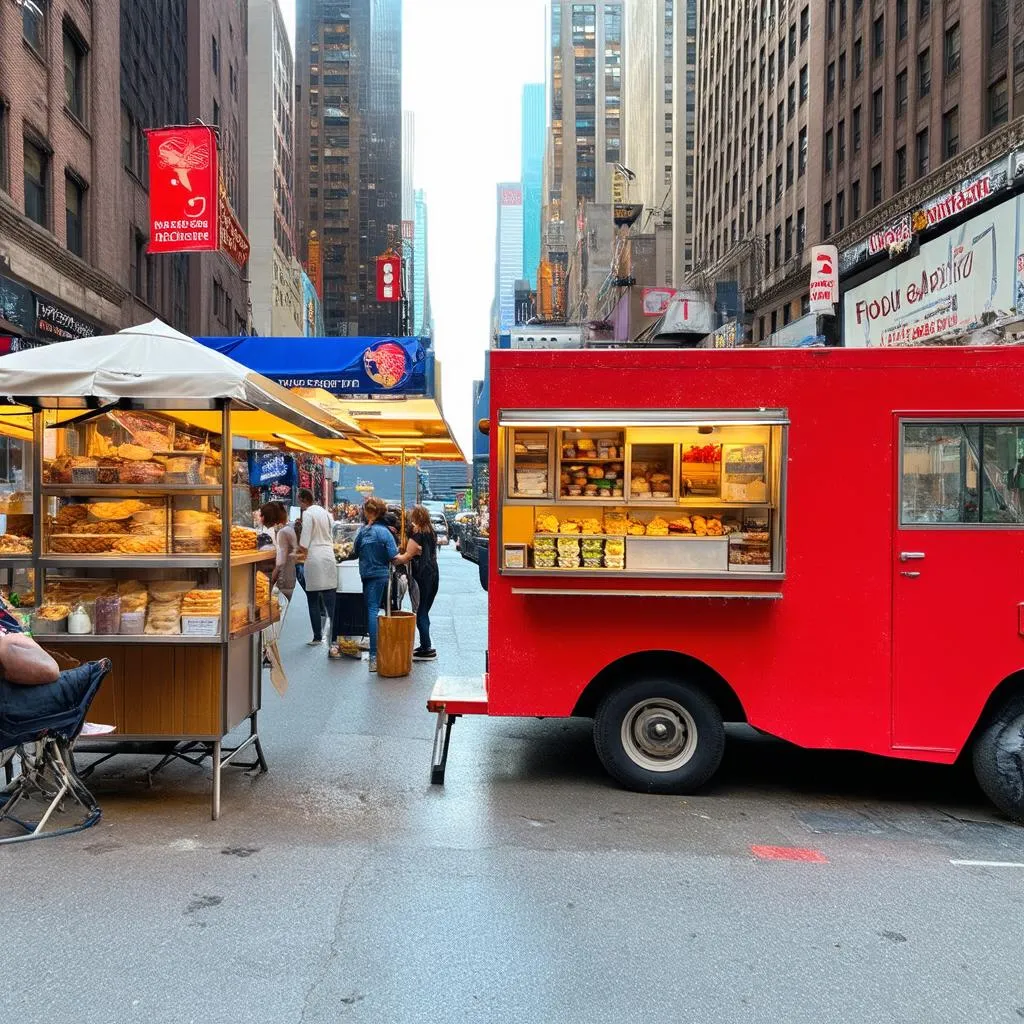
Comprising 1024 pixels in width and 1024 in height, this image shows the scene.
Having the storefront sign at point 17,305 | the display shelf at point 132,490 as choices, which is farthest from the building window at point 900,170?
the display shelf at point 132,490

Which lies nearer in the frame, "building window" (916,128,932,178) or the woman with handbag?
the woman with handbag

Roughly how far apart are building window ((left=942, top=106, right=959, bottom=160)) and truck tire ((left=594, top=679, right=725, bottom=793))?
28.6 metres

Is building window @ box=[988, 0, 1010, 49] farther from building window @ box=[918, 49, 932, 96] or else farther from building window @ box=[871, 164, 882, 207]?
building window @ box=[871, 164, 882, 207]

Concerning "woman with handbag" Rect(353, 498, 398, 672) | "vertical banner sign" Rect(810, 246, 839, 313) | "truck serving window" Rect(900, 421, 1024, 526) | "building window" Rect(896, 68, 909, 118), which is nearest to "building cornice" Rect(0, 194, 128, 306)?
"woman with handbag" Rect(353, 498, 398, 672)

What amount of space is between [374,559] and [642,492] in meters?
5.36

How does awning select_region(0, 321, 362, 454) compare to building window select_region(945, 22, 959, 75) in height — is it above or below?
below

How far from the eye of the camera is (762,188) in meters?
51.1

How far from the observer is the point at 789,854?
16.6ft

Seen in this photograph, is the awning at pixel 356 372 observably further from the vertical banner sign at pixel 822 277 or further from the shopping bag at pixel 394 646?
the vertical banner sign at pixel 822 277

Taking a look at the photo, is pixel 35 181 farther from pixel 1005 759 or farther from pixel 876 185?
pixel 876 185

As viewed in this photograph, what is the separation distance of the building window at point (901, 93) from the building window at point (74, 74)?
87.7 ft

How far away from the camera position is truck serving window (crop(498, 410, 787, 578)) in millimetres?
6035

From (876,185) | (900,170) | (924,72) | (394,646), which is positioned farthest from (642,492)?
(876,185)

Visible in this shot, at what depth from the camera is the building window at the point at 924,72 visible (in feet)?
100
